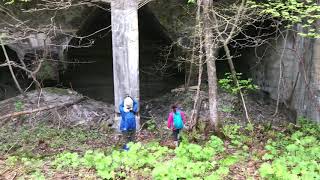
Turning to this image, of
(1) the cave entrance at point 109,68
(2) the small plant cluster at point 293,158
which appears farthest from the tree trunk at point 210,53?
(1) the cave entrance at point 109,68

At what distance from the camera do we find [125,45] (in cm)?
1120

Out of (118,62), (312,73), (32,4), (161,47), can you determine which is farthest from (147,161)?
A: (161,47)

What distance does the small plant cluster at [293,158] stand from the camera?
5.40m

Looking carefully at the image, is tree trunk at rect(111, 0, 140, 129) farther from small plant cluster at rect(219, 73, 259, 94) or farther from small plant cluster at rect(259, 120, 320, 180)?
small plant cluster at rect(259, 120, 320, 180)

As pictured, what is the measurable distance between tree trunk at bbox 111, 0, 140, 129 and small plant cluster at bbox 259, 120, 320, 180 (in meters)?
4.32

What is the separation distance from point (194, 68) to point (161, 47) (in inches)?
139

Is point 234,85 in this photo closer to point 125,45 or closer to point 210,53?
point 125,45

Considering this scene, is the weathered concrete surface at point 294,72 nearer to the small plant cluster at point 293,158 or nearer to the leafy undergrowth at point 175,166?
the small plant cluster at point 293,158

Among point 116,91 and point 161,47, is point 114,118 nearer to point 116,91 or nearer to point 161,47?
point 116,91

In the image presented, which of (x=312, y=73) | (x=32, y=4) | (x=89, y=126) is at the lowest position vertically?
(x=89, y=126)

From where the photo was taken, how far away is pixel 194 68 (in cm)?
1338

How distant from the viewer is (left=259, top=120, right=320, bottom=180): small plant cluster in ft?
17.7

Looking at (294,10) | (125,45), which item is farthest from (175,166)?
(125,45)

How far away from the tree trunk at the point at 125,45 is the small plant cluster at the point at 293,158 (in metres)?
4.32
